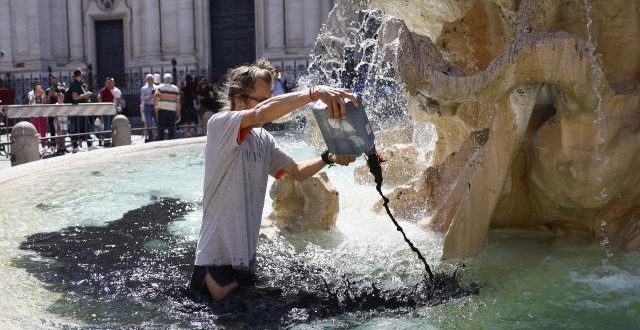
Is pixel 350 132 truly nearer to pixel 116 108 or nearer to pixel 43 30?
pixel 116 108

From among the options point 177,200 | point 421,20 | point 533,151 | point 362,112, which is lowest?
point 177,200

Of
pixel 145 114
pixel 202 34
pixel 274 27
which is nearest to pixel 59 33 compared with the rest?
pixel 202 34

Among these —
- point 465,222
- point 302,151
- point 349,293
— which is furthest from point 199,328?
point 302,151

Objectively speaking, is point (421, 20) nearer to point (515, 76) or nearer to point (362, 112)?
point (515, 76)

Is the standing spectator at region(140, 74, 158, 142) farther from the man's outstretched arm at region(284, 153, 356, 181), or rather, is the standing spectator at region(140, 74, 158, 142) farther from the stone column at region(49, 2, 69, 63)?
the stone column at region(49, 2, 69, 63)

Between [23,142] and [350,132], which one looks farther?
[23,142]

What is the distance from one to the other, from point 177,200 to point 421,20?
3.00 meters

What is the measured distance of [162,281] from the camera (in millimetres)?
4230

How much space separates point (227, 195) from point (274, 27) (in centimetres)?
2136

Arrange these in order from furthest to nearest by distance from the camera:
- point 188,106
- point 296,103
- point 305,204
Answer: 1. point 188,106
2. point 305,204
3. point 296,103

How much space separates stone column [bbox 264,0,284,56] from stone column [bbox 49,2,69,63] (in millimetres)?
8045

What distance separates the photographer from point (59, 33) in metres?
27.7

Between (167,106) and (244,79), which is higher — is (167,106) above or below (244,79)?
below

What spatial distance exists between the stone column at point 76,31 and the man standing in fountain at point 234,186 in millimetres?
25300
